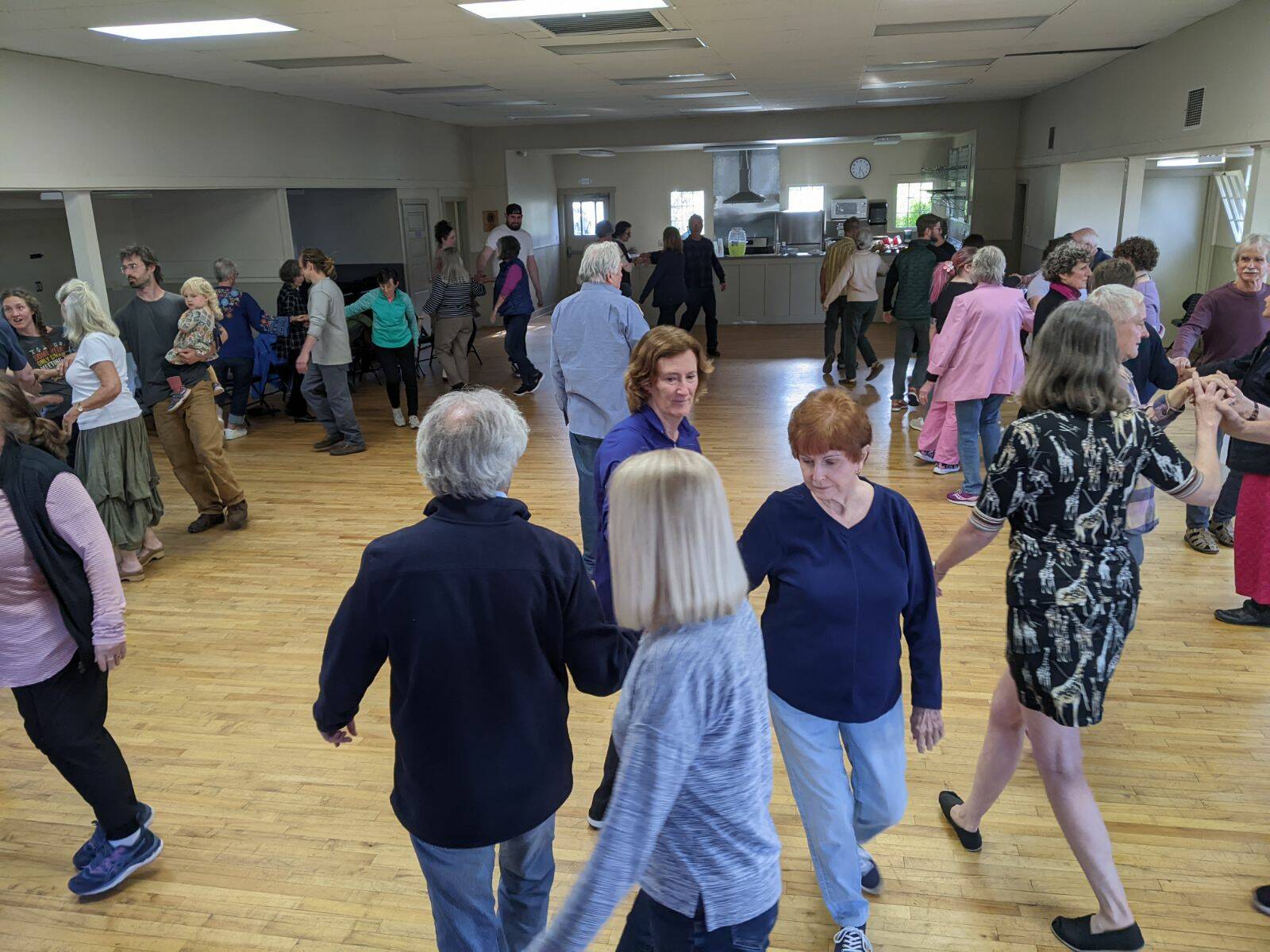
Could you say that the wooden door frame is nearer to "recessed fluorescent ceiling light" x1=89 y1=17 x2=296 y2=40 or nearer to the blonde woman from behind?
"recessed fluorescent ceiling light" x1=89 y1=17 x2=296 y2=40

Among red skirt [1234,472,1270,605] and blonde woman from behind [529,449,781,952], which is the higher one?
blonde woman from behind [529,449,781,952]

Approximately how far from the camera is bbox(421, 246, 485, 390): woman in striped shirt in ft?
30.1

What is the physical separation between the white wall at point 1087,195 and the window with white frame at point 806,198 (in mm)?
8742

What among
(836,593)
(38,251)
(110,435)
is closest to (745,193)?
(38,251)

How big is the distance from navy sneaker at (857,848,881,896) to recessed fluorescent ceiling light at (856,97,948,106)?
39.9 feet

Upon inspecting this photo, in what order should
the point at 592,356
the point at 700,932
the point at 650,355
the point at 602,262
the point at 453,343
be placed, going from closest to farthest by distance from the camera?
the point at 700,932 → the point at 650,355 → the point at 592,356 → the point at 602,262 → the point at 453,343

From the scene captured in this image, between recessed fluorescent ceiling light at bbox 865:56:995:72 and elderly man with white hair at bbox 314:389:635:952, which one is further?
recessed fluorescent ceiling light at bbox 865:56:995:72

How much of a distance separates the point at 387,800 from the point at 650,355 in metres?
1.79

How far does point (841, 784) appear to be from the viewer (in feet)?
7.27

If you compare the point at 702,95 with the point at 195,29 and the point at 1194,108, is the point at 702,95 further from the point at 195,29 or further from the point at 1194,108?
the point at 195,29

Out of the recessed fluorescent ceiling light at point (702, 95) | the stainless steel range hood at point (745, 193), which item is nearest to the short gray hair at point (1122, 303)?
the recessed fluorescent ceiling light at point (702, 95)

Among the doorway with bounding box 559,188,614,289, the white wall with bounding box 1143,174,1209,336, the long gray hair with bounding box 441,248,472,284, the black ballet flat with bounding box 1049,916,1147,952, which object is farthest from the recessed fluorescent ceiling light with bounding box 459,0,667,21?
the doorway with bounding box 559,188,614,289

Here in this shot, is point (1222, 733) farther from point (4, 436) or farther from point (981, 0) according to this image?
point (981, 0)

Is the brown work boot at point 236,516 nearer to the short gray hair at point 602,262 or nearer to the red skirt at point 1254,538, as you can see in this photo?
the short gray hair at point 602,262
